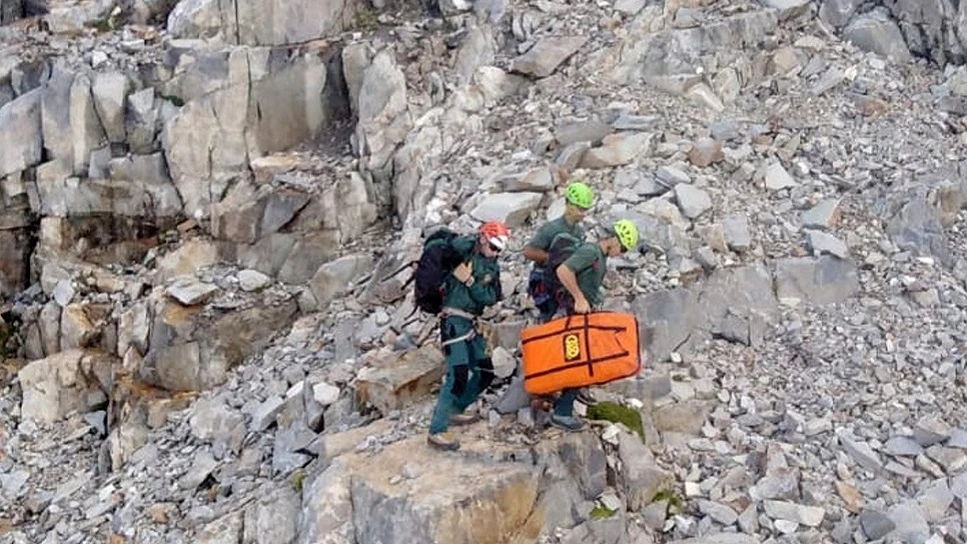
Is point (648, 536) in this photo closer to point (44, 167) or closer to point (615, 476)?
point (615, 476)

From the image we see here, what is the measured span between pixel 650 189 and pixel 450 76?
5221 millimetres

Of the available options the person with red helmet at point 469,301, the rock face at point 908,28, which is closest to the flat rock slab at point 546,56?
the rock face at point 908,28

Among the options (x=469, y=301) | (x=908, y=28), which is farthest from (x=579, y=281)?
(x=908, y=28)

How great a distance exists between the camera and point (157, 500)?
1187 centimetres

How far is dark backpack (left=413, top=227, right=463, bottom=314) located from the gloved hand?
39mm

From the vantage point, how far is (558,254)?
359 inches

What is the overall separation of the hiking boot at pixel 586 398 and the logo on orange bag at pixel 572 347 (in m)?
1.25

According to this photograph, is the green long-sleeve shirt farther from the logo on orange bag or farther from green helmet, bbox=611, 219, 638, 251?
green helmet, bbox=611, 219, 638, 251

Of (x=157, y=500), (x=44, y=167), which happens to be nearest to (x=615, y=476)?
(x=157, y=500)

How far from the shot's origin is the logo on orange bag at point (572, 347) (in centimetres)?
884

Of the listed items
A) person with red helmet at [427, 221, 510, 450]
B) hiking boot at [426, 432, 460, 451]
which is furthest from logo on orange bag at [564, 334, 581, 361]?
hiking boot at [426, 432, 460, 451]

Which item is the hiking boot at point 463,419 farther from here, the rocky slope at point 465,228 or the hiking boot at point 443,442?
the hiking boot at point 443,442

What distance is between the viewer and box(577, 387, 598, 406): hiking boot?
1007 centimetres

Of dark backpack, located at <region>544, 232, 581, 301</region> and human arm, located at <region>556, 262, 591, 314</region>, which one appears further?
dark backpack, located at <region>544, 232, 581, 301</region>
